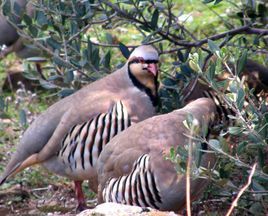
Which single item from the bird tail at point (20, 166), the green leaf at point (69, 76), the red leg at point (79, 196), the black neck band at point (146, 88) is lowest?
the red leg at point (79, 196)

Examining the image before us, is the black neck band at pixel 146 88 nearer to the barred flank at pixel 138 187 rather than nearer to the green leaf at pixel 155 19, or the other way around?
the green leaf at pixel 155 19

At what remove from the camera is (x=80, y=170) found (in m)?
5.50

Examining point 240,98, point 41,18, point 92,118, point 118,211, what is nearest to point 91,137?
point 92,118

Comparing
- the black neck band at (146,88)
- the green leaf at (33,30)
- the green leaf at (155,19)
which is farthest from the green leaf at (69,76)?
the green leaf at (155,19)

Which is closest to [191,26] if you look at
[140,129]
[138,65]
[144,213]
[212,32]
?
[212,32]

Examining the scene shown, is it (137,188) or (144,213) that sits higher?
(144,213)

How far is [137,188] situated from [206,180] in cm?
38

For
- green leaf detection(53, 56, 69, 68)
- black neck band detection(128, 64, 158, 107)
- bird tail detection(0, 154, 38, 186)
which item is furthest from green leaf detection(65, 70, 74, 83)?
bird tail detection(0, 154, 38, 186)

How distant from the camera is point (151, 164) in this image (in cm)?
443

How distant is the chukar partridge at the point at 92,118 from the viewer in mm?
5367

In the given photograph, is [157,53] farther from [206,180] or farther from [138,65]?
[206,180]

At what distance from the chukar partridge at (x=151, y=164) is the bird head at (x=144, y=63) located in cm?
67

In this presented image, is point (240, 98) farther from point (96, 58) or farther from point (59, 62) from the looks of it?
point (59, 62)

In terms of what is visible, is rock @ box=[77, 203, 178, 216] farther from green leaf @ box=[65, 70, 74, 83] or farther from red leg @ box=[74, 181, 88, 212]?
green leaf @ box=[65, 70, 74, 83]
